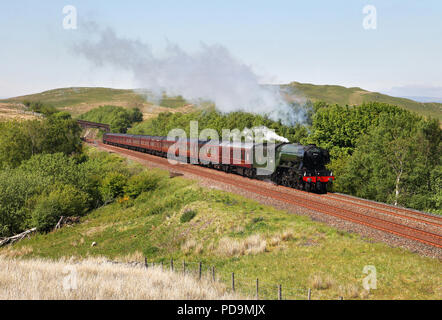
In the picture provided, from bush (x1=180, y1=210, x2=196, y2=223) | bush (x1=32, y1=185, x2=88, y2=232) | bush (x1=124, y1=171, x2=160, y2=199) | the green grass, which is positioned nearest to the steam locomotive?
the green grass

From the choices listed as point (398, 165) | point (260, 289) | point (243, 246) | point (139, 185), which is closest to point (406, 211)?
point (243, 246)

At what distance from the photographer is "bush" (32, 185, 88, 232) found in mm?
32500

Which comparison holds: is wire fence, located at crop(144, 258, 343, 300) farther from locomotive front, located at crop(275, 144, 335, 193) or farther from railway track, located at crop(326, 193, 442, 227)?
locomotive front, located at crop(275, 144, 335, 193)

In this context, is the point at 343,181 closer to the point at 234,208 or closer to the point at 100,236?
the point at 234,208

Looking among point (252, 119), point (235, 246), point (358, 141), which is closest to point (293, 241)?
point (235, 246)

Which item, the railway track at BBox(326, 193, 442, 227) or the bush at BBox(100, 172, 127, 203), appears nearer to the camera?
the railway track at BBox(326, 193, 442, 227)

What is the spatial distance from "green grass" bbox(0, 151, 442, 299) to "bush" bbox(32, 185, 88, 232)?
187cm

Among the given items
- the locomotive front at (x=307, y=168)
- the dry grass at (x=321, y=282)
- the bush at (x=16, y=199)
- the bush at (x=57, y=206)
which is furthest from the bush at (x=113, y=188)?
the dry grass at (x=321, y=282)

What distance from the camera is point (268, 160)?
2961cm

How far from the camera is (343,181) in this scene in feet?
142

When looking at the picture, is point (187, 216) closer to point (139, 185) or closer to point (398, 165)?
point (139, 185)

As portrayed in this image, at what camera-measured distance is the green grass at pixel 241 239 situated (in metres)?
12.0

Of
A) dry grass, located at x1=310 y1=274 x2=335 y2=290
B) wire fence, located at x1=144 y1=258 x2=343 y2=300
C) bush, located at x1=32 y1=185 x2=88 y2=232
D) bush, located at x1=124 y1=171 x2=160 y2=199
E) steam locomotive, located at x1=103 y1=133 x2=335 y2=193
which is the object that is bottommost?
bush, located at x1=32 y1=185 x2=88 y2=232

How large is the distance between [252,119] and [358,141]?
24695 mm
